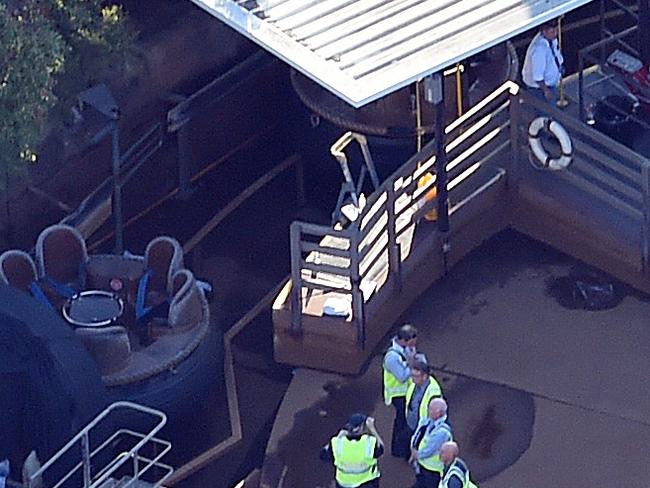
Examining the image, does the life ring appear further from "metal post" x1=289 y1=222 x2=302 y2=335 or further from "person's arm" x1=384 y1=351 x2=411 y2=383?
"person's arm" x1=384 y1=351 x2=411 y2=383

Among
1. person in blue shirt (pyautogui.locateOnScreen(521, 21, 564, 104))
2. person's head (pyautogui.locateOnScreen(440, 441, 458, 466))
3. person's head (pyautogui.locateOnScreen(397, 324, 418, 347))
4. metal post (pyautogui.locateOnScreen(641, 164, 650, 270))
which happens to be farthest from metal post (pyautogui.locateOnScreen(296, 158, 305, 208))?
person's head (pyautogui.locateOnScreen(440, 441, 458, 466))

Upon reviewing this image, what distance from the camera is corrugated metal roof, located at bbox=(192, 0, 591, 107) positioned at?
17844mm

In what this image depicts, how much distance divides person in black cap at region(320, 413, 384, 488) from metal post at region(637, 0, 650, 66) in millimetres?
7177

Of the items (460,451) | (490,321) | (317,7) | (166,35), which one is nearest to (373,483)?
(460,451)

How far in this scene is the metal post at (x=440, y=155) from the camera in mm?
18906

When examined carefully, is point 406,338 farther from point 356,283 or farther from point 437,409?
point 356,283

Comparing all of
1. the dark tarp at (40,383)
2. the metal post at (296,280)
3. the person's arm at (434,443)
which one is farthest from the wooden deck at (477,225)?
the person's arm at (434,443)

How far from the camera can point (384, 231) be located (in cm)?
1972

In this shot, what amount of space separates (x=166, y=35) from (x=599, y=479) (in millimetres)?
11216

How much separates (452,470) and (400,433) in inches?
82.8

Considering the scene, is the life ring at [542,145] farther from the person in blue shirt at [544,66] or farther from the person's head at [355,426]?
the person's head at [355,426]

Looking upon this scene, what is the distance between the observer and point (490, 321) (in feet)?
64.3

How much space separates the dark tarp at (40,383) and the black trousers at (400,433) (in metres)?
3.22

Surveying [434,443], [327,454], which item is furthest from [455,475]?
[327,454]
